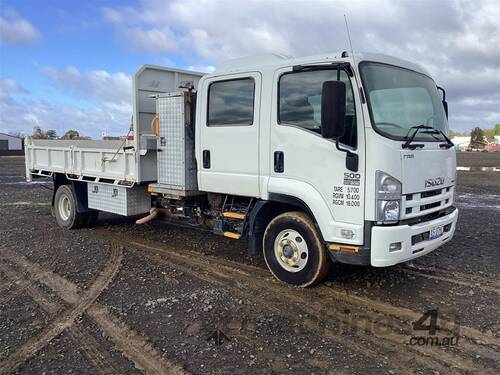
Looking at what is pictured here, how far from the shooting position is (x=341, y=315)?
472cm

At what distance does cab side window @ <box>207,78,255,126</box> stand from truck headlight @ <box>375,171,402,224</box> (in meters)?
1.87

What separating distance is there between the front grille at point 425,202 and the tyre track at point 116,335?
9.14ft

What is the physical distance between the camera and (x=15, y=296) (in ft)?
17.6

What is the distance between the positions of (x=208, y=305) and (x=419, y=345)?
86.3 inches

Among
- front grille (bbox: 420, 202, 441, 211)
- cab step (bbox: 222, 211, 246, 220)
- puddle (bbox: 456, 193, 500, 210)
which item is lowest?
puddle (bbox: 456, 193, 500, 210)

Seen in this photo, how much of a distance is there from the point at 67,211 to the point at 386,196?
702 centimetres

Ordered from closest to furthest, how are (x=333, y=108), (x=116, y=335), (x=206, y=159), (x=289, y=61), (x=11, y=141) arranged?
1. (x=116, y=335)
2. (x=333, y=108)
3. (x=289, y=61)
4. (x=206, y=159)
5. (x=11, y=141)

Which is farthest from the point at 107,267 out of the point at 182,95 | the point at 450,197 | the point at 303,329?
the point at 450,197

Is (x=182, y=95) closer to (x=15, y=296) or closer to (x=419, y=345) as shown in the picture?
(x=15, y=296)

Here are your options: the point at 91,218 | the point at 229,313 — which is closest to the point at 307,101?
the point at 229,313

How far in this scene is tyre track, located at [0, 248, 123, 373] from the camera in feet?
12.6

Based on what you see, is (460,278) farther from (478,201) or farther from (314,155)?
(478,201)

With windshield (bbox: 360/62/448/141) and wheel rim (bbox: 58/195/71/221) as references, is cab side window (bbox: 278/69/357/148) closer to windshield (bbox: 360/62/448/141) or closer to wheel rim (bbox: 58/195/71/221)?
windshield (bbox: 360/62/448/141)

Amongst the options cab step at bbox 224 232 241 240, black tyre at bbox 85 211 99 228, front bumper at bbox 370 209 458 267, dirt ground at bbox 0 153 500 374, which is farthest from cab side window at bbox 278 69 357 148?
black tyre at bbox 85 211 99 228
